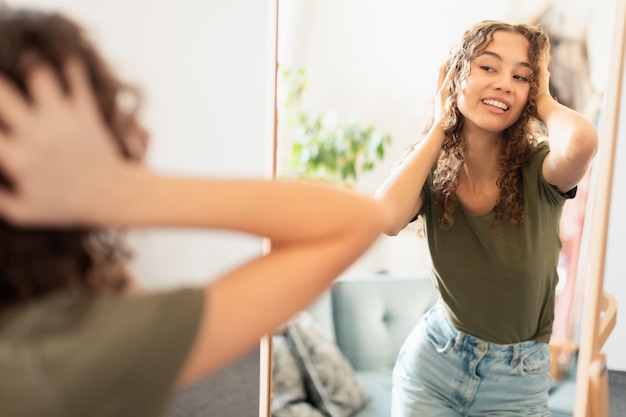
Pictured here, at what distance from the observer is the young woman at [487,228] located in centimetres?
117

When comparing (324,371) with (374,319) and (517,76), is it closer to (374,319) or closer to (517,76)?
(374,319)

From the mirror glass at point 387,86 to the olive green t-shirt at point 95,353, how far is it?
32.5 inches

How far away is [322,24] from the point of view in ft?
4.75

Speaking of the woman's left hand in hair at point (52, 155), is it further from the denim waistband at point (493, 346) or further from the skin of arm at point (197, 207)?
the denim waistband at point (493, 346)

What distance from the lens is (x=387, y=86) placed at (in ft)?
4.71

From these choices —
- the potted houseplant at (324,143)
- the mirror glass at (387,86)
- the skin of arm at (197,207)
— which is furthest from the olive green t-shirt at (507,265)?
the skin of arm at (197,207)

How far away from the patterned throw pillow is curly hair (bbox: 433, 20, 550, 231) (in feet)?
1.55

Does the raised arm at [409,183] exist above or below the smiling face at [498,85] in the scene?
below

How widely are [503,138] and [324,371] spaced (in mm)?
678

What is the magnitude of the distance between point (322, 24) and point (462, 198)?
19.6 inches

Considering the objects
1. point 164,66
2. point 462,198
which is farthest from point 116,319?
point 164,66

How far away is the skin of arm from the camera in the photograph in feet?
1.65

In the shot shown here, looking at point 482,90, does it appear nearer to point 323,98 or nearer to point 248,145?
point 323,98

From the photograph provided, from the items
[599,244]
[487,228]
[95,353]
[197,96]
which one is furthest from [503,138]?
[197,96]
